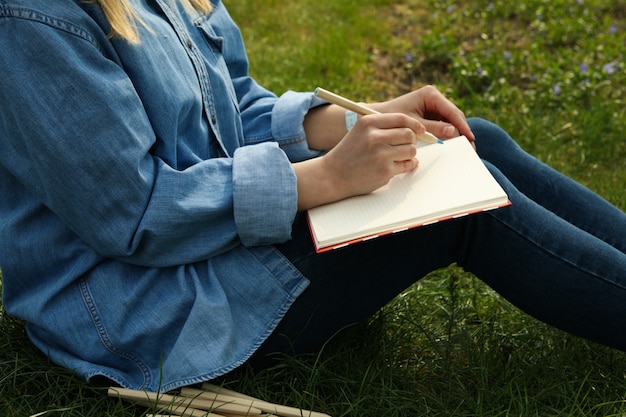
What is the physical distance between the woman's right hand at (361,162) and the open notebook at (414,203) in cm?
3

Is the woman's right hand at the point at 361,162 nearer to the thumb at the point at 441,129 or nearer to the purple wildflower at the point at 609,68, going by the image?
the thumb at the point at 441,129

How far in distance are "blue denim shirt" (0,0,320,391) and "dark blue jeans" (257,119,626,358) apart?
3.2 inches

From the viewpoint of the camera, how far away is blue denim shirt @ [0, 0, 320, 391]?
4.64ft

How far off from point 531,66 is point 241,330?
2.38 metres

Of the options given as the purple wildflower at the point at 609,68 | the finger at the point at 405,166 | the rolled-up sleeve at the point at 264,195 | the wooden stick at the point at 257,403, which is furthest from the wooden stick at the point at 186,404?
the purple wildflower at the point at 609,68

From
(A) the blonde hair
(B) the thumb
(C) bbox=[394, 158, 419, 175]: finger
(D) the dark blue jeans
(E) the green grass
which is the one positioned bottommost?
(E) the green grass

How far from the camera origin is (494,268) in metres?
1.71

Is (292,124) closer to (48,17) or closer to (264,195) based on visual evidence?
(264,195)

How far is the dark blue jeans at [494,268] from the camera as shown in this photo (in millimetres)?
1636

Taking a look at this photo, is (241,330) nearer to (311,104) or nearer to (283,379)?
(283,379)

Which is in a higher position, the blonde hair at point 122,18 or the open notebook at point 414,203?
the blonde hair at point 122,18

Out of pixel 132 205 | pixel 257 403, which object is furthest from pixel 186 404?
pixel 132 205

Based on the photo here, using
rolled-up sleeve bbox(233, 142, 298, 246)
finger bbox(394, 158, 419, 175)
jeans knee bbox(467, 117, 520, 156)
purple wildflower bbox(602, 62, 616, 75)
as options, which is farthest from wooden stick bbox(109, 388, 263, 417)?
purple wildflower bbox(602, 62, 616, 75)

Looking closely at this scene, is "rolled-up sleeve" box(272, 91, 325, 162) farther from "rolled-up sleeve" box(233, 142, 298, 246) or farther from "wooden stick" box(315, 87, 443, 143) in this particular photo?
"rolled-up sleeve" box(233, 142, 298, 246)
